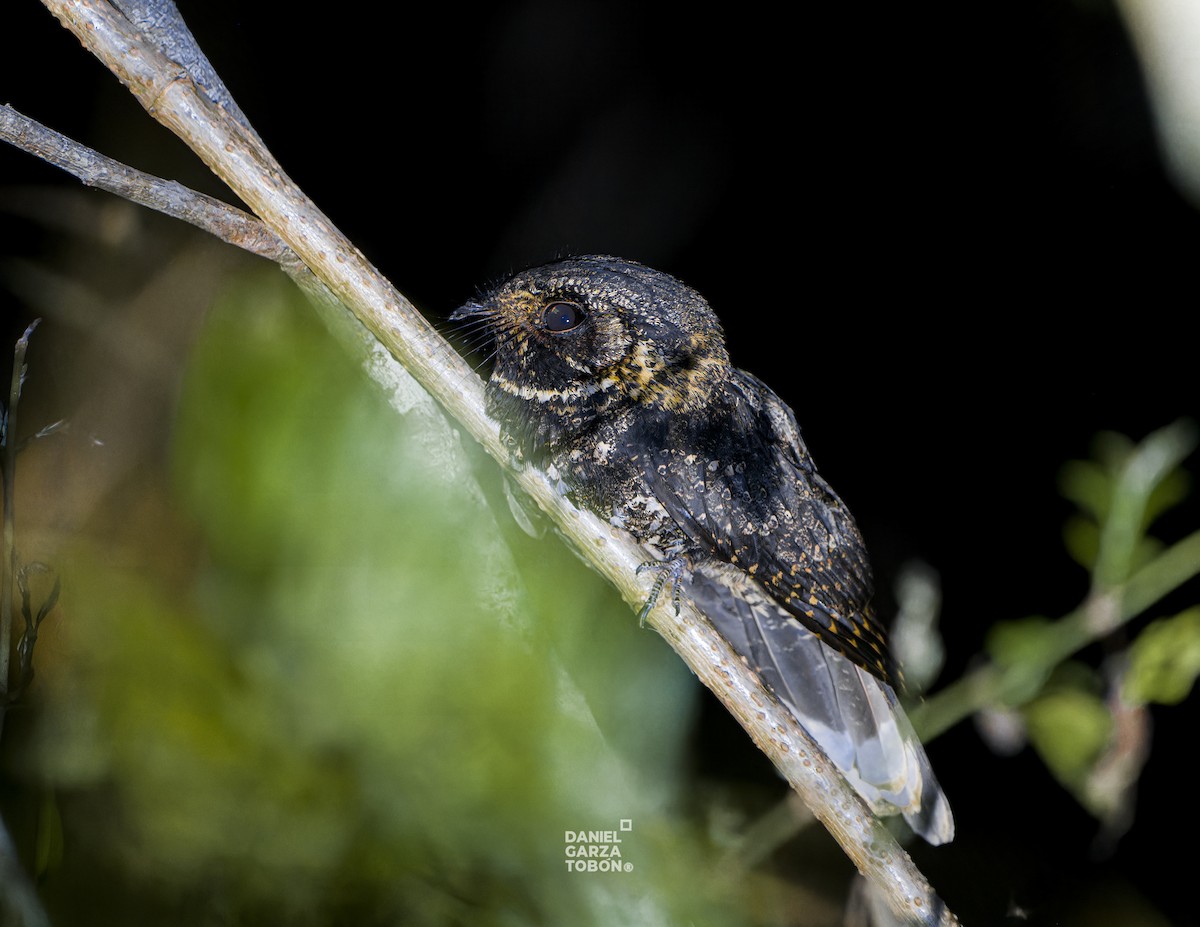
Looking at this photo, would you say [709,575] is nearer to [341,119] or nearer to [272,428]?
[272,428]

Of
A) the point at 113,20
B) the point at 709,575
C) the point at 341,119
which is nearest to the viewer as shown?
the point at 113,20

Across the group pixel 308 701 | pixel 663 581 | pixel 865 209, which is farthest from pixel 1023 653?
pixel 308 701

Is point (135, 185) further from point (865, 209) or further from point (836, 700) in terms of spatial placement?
point (836, 700)

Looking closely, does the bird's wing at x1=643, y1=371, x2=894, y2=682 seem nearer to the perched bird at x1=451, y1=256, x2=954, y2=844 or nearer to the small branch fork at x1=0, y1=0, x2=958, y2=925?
the perched bird at x1=451, y1=256, x2=954, y2=844

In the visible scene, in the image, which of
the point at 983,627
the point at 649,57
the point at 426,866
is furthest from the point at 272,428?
the point at 983,627

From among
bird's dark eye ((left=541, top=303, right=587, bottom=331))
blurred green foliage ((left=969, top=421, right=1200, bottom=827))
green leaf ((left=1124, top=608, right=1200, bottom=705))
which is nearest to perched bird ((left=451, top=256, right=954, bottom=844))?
bird's dark eye ((left=541, top=303, right=587, bottom=331))

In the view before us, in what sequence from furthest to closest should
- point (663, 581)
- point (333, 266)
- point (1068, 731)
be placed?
point (1068, 731) → point (663, 581) → point (333, 266)

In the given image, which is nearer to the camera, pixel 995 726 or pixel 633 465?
pixel 633 465

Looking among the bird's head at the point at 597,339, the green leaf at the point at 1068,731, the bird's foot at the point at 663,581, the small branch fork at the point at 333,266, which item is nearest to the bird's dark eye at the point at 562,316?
the bird's head at the point at 597,339
